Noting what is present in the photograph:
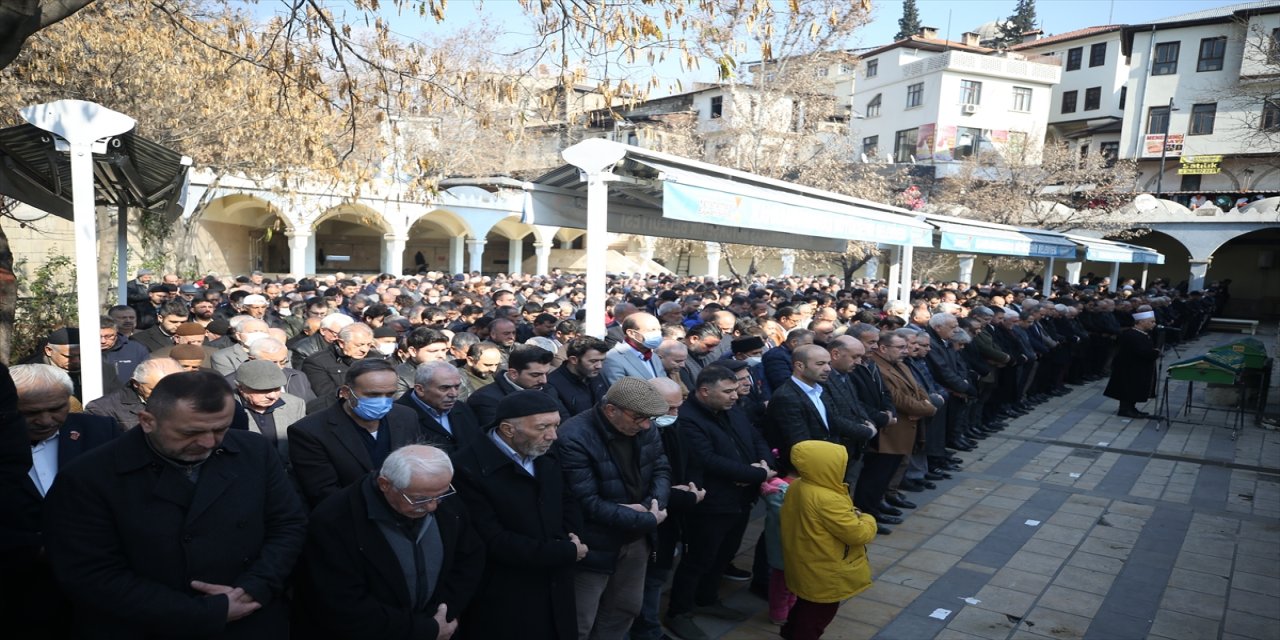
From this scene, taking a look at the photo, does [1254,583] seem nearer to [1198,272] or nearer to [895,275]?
[895,275]

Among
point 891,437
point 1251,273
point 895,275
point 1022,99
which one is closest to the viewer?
point 891,437

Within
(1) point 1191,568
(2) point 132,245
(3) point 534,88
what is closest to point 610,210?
(3) point 534,88

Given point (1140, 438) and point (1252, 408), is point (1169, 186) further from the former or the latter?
point (1140, 438)

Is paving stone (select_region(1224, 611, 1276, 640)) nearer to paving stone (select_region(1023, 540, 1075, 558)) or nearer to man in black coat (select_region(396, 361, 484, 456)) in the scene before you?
paving stone (select_region(1023, 540, 1075, 558))

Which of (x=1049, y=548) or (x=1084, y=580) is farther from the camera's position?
(x=1049, y=548)

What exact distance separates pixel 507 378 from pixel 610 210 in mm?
3650

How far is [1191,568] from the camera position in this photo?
19.2ft

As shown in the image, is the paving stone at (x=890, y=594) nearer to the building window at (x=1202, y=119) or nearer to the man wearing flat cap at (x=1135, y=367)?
the man wearing flat cap at (x=1135, y=367)

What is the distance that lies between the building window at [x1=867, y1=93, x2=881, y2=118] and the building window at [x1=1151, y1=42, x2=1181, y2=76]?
13.7 metres

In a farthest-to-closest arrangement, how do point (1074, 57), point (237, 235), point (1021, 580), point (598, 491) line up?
point (1074, 57) < point (237, 235) < point (1021, 580) < point (598, 491)

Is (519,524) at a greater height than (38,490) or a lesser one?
lesser

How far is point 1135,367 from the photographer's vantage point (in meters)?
11.6

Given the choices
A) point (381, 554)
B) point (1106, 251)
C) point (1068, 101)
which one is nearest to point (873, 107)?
point (1068, 101)

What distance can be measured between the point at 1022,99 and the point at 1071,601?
148 ft
